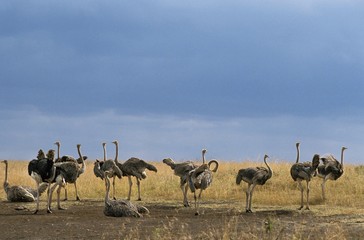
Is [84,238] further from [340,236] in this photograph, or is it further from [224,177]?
[224,177]

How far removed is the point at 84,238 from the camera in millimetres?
14625

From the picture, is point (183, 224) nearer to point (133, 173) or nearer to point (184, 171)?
point (184, 171)

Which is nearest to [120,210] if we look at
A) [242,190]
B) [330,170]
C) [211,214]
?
[211,214]

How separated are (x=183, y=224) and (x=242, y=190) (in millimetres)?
11166

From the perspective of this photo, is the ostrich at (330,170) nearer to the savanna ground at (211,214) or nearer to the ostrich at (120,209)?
the savanna ground at (211,214)

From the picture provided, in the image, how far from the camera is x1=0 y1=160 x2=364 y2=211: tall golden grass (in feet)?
79.6

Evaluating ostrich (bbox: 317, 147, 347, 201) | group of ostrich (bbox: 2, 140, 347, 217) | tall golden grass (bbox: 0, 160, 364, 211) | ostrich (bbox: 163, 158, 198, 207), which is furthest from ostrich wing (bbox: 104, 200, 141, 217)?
ostrich (bbox: 317, 147, 347, 201)

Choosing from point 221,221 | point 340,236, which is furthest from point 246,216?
point 340,236

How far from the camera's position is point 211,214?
65.1 feet

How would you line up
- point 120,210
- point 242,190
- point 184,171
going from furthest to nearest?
point 242,190
point 184,171
point 120,210

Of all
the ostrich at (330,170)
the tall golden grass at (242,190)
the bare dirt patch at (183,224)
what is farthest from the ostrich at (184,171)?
the ostrich at (330,170)

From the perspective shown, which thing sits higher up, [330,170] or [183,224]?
[330,170]

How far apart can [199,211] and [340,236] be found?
8.16 m

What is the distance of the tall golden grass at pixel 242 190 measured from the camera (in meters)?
24.2
